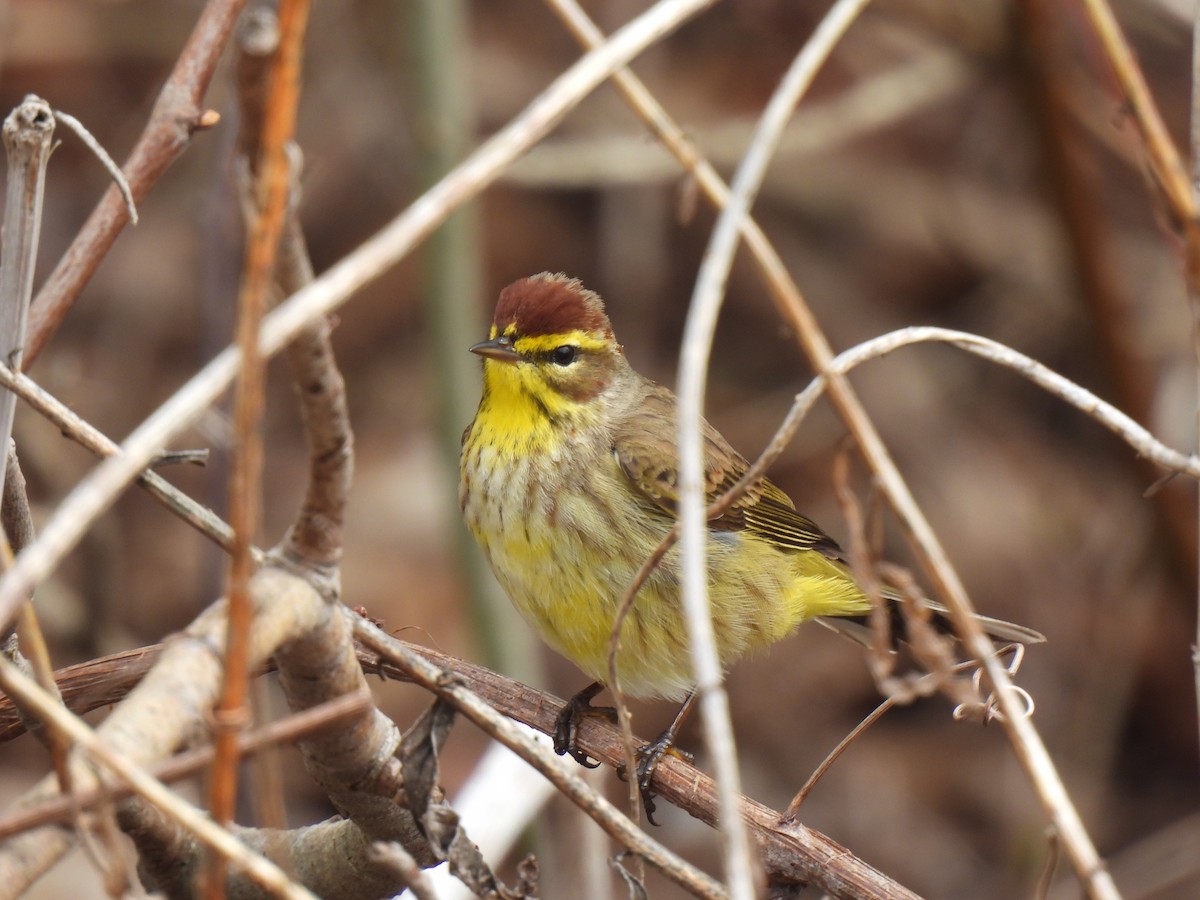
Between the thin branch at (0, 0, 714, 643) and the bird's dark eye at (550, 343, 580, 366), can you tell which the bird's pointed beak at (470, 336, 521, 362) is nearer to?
the bird's dark eye at (550, 343, 580, 366)

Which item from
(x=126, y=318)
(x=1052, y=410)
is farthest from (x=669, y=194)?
(x=126, y=318)

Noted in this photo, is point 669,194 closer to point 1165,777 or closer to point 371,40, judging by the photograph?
point 371,40

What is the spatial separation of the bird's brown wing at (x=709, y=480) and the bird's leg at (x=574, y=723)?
59cm

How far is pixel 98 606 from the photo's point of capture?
18.2ft

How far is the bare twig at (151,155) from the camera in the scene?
2656mm

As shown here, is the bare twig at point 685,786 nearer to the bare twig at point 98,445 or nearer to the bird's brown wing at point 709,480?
the bare twig at point 98,445

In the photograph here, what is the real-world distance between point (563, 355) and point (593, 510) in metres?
0.52

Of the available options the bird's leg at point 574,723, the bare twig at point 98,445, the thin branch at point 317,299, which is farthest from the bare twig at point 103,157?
the bird's leg at point 574,723

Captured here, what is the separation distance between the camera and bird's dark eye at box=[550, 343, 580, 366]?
13.2 ft

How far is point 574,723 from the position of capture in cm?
327

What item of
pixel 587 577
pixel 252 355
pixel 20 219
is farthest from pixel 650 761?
pixel 252 355

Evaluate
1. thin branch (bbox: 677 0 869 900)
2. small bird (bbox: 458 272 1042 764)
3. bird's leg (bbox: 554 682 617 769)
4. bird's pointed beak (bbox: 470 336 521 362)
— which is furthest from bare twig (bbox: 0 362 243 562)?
bird's pointed beak (bbox: 470 336 521 362)

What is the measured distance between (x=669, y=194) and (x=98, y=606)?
13.3ft

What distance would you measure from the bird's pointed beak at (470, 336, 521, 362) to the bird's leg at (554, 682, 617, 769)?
3.16ft
